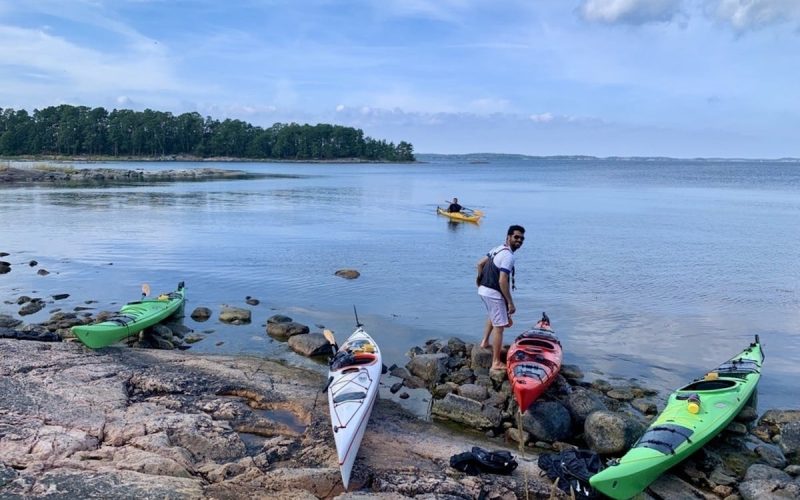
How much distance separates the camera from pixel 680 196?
188ft

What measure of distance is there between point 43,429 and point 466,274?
14.7m

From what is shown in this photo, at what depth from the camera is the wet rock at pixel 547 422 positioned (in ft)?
27.3

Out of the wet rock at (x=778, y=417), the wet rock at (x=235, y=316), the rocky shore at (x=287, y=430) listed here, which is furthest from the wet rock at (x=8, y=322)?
the wet rock at (x=778, y=417)

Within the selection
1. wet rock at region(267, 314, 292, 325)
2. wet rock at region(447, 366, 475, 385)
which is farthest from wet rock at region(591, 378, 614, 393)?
wet rock at region(267, 314, 292, 325)

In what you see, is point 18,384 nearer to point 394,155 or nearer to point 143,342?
point 143,342

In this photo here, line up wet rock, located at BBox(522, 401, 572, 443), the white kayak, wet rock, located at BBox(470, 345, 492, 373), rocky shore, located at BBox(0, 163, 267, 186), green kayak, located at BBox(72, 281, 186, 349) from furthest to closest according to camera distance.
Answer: rocky shore, located at BBox(0, 163, 267, 186)
green kayak, located at BBox(72, 281, 186, 349)
wet rock, located at BBox(470, 345, 492, 373)
wet rock, located at BBox(522, 401, 572, 443)
the white kayak

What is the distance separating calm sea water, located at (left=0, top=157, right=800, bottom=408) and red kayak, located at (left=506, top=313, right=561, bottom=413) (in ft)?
5.49

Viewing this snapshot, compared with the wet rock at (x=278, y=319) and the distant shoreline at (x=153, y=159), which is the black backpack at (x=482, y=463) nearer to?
the wet rock at (x=278, y=319)

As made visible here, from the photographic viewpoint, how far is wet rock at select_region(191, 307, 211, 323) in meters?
14.1

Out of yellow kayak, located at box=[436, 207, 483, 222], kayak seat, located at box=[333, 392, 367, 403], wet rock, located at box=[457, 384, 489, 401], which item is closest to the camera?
kayak seat, located at box=[333, 392, 367, 403]

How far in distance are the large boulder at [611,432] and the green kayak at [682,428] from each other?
1.03 ft

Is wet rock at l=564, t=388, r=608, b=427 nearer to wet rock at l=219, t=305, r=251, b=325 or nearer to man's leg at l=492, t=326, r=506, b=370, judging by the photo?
man's leg at l=492, t=326, r=506, b=370

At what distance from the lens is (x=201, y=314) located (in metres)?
14.2

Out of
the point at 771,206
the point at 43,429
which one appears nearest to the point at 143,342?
the point at 43,429
